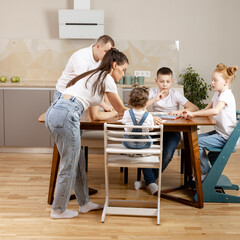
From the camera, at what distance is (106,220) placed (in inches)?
121

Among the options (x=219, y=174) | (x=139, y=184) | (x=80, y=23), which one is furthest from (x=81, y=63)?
(x=80, y=23)

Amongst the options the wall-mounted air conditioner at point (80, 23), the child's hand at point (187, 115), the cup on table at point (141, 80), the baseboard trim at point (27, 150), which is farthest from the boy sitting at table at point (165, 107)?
the baseboard trim at point (27, 150)

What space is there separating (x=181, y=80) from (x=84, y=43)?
4.50 ft

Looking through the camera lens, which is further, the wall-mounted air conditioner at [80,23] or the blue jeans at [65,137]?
the wall-mounted air conditioner at [80,23]

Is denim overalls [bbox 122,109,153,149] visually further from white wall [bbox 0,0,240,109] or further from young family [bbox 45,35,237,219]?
white wall [bbox 0,0,240,109]

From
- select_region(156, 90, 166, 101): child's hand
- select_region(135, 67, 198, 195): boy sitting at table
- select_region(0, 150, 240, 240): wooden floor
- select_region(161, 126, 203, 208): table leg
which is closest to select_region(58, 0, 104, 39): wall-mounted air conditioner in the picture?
select_region(135, 67, 198, 195): boy sitting at table

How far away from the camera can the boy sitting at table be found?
364 cm

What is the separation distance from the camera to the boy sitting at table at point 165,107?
12.0 ft

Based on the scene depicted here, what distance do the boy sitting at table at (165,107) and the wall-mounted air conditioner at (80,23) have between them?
1.58m

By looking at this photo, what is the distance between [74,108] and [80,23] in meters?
2.57

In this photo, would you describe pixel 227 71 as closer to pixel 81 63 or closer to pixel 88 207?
pixel 81 63

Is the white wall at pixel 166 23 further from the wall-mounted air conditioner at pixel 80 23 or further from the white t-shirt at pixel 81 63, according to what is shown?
the white t-shirt at pixel 81 63

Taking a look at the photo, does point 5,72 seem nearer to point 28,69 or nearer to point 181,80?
point 28,69

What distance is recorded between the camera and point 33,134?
508 centimetres
